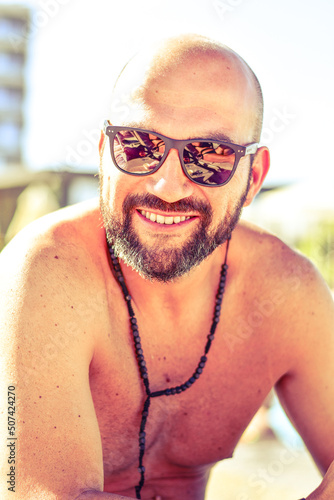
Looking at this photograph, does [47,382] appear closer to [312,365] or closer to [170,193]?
[170,193]

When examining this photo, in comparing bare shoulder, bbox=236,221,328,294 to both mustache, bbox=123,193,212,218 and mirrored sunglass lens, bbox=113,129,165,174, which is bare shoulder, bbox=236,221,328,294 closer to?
mustache, bbox=123,193,212,218

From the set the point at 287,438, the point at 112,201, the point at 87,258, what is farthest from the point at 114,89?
the point at 287,438

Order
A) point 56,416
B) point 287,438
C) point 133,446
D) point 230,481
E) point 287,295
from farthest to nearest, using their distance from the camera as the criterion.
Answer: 1. point 287,438
2. point 230,481
3. point 287,295
4. point 133,446
5. point 56,416

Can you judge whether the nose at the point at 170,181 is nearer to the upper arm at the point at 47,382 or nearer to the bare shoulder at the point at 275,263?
the upper arm at the point at 47,382

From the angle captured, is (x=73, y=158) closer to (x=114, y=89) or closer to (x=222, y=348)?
(x=114, y=89)

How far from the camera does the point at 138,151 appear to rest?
5.94ft

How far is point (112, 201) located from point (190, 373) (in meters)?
0.72

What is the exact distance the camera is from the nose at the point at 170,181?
1786 mm

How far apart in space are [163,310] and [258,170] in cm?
69

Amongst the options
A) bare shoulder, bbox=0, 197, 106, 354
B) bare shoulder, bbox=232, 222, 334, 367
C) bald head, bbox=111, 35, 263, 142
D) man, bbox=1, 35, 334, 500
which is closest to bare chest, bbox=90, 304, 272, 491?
man, bbox=1, 35, 334, 500

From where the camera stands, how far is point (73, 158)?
3.46 meters

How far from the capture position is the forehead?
182 cm

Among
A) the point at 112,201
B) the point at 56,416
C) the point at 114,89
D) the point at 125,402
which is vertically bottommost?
the point at 125,402

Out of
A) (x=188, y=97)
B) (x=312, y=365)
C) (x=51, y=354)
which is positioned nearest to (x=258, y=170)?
(x=188, y=97)
